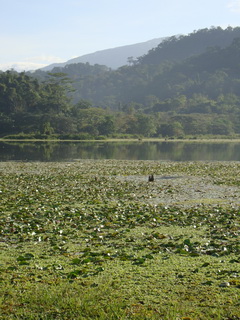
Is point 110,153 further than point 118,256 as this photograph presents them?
Yes

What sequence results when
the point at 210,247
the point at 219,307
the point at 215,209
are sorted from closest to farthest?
the point at 219,307 → the point at 210,247 → the point at 215,209

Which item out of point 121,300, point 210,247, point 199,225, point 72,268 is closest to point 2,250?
point 72,268

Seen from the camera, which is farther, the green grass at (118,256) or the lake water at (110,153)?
the lake water at (110,153)

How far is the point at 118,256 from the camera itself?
30.6ft

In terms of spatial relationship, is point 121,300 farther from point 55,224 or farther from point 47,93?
point 47,93

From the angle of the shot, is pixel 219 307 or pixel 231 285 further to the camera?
pixel 231 285

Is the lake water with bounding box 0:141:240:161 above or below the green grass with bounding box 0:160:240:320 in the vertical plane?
below

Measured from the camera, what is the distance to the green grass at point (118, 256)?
6.70 m

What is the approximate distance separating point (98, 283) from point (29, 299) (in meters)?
1.31

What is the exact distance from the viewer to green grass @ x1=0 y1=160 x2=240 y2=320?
22.0ft

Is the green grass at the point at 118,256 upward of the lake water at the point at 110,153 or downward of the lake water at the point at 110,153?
upward

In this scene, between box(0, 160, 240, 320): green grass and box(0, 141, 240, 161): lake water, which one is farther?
box(0, 141, 240, 161): lake water

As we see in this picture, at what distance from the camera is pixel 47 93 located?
4685 inches

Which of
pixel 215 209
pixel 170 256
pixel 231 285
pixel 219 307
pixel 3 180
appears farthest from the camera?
pixel 3 180
